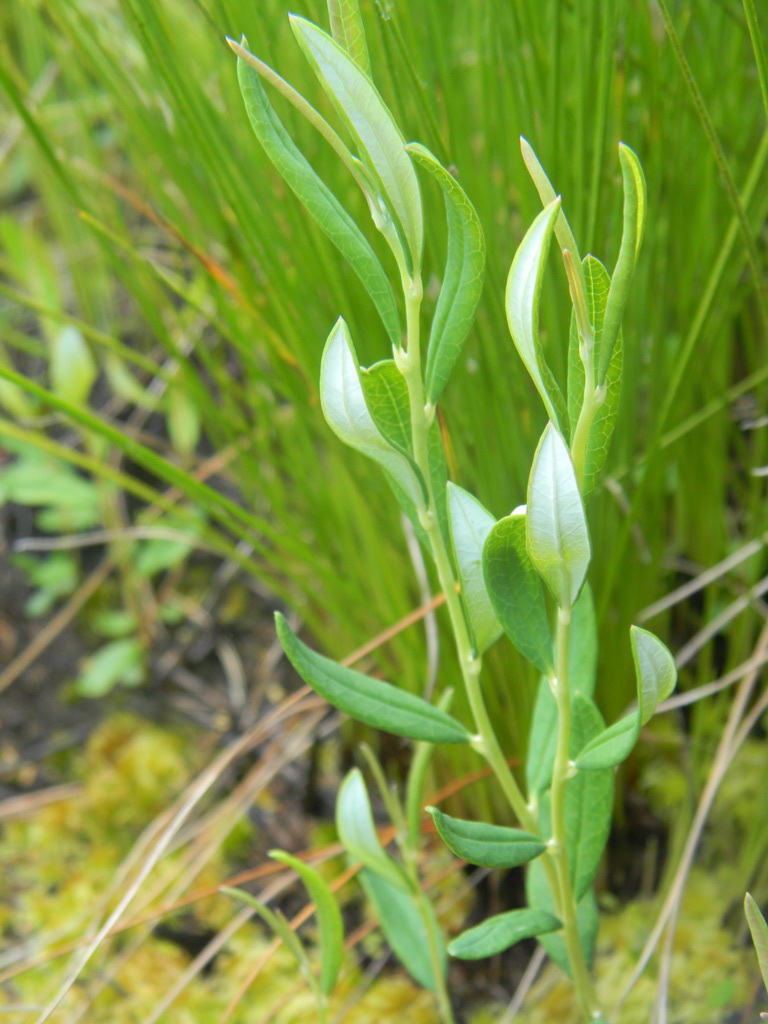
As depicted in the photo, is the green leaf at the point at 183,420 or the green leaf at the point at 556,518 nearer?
the green leaf at the point at 556,518

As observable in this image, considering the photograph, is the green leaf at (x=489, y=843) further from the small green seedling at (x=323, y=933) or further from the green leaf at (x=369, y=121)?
the green leaf at (x=369, y=121)

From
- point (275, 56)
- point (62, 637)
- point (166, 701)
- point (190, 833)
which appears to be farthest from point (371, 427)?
point (62, 637)

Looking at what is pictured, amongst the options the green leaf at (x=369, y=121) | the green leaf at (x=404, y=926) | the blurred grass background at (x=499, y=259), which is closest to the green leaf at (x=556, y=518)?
the green leaf at (x=369, y=121)

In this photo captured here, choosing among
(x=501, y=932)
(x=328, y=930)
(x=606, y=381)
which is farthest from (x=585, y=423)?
(x=328, y=930)

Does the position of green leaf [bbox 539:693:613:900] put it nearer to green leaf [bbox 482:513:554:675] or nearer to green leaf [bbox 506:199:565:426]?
green leaf [bbox 482:513:554:675]

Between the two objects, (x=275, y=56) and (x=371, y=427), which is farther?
(x=275, y=56)

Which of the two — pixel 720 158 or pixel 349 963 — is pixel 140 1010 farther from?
pixel 720 158
